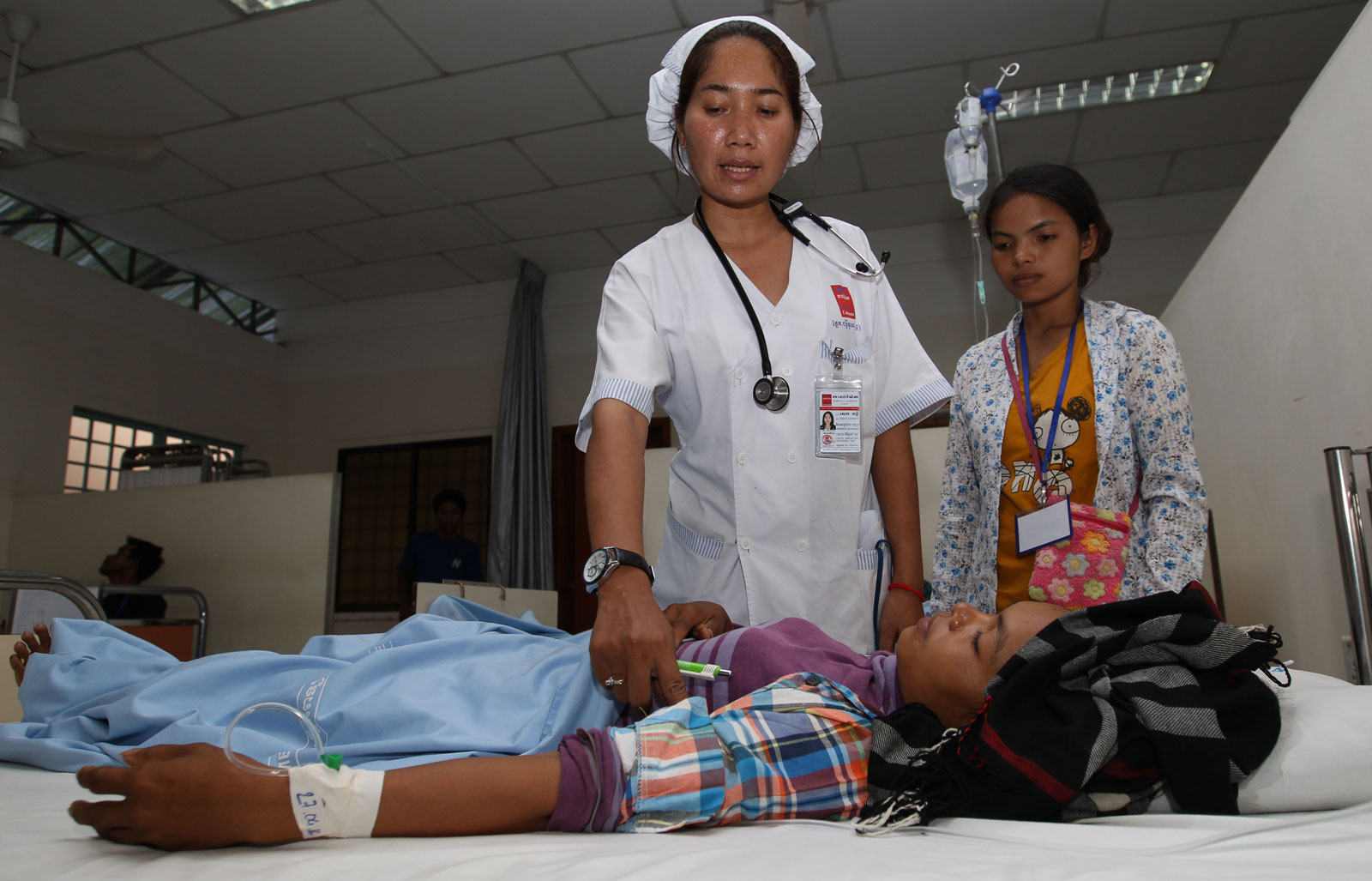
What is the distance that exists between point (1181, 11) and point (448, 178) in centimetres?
381

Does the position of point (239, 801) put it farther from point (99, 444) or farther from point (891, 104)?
point (99, 444)

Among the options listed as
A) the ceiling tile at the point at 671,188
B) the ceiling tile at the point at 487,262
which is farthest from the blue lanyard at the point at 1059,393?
the ceiling tile at the point at 487,262

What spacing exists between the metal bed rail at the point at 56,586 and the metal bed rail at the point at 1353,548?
2953mm

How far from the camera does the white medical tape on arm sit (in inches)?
33.6

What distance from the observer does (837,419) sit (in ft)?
4.74

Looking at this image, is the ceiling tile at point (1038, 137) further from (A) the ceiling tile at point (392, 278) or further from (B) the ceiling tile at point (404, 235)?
(A) the ceiling tile at point (392, 278)

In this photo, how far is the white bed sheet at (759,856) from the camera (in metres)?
0.76

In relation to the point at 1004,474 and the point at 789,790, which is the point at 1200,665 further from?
the point at 1004,474

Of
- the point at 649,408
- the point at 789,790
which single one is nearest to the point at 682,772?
the point at 789,790

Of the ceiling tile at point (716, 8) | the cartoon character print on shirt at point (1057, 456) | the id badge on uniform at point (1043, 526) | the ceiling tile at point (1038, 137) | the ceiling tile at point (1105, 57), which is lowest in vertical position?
the id badge on uniform at point (1043, 526)

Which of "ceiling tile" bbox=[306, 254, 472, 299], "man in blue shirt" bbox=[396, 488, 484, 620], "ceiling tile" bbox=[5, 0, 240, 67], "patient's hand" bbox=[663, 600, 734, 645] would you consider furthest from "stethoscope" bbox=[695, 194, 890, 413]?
"ceiling tile" bbox=[306, 254, 472, 299]

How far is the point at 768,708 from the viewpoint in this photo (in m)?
1.09

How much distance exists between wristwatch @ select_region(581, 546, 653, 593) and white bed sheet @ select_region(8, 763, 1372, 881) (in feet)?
1.02

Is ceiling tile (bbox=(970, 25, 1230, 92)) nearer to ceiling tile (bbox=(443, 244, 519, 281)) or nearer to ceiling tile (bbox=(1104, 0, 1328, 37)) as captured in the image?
ceiling tile (bbox=(1104, 0, 1328, 37))
